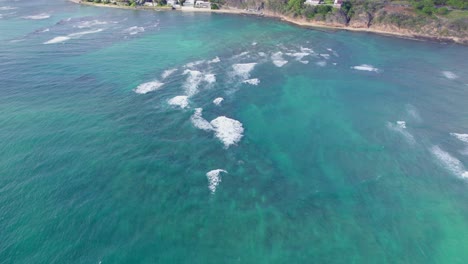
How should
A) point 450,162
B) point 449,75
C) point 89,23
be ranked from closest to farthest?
point 450,162 < point 449,75 < point 89,23

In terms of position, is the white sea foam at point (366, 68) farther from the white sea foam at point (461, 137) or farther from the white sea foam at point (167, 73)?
the white sea foam at point (167, 73)

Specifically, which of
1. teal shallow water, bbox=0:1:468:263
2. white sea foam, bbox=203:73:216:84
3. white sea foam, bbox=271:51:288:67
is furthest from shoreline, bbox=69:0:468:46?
white sea foam, bbox=203:73:216:84

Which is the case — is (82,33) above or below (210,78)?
above

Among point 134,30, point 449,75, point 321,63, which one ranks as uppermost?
point 134,30

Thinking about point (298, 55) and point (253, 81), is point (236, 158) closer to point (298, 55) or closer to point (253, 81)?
point (253, 81)

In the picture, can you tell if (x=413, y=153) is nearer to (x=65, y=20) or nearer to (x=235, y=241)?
(x=235, y=241)

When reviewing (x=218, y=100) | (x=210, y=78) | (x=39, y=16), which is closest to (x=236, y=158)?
(x=218, y=100)

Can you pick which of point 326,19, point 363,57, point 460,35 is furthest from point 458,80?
point 326,19

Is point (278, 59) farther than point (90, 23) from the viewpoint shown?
No

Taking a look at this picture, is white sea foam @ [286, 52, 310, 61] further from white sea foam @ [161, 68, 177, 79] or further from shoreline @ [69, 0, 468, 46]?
white sea foam @ [161, 68, 177, 79]
